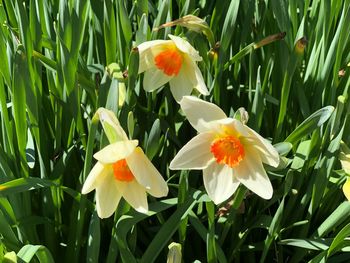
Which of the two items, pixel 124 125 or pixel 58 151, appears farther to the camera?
pixel 58 151

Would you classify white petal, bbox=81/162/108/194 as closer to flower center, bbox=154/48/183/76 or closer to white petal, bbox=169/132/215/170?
white petal, bbox=169/132/215/170

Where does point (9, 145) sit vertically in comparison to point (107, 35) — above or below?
below

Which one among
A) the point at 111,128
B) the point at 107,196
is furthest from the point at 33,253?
the point at 111,128

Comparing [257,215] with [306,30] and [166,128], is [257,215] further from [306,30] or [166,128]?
[306,30]

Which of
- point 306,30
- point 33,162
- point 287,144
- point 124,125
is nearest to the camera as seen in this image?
point 287,144

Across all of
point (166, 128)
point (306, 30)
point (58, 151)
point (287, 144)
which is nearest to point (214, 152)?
point (287, 144)

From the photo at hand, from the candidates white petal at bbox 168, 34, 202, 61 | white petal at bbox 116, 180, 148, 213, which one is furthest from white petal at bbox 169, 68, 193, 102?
white petal at bbox 116, 180, 148, 213
